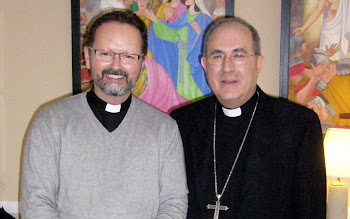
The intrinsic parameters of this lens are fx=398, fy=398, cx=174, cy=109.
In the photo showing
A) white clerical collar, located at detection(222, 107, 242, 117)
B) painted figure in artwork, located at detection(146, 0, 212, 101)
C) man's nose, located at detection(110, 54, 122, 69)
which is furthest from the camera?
painted figure in artwork, located at detection(146, 0, 212, 101)

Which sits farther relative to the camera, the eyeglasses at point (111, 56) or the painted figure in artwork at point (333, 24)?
the painted figure in artwork at point (333, 24)

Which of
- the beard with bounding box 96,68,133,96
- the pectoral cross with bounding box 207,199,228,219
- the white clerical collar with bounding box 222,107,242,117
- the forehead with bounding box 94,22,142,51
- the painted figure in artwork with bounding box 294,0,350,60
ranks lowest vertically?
the pectoral cross with bounding box 207,199,228,219

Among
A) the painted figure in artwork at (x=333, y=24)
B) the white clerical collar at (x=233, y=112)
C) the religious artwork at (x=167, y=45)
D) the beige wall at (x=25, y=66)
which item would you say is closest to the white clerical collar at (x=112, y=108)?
the white clerical collar at (x=233, y=112)

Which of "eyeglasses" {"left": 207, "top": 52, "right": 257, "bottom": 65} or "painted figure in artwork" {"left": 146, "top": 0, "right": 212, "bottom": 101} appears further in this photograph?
"painted figure in artwork" {"left": 146, "top": 0, "right": 212, "bottom": 101}

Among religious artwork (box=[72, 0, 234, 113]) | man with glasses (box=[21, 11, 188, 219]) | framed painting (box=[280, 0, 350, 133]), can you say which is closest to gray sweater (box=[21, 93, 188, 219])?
man with glasses (box=[21, 11, 188, 219])

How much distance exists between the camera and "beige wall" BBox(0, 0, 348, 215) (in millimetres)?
2840

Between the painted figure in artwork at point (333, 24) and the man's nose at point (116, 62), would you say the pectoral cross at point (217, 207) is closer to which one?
the man's nose at point (116, 62)

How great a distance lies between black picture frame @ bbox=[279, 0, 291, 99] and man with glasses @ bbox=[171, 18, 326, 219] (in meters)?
0.55

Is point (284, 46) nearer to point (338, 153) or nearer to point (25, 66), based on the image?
point (338, 153)

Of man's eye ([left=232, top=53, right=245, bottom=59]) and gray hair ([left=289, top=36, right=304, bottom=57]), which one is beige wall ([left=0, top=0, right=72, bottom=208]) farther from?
gray hair ([left=289, top=36, right=304, bottom=57])

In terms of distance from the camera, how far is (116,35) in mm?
1782

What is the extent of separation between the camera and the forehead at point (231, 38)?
2.00 meters

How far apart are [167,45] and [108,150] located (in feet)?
3.98

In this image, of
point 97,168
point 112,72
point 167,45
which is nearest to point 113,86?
point 112,72
